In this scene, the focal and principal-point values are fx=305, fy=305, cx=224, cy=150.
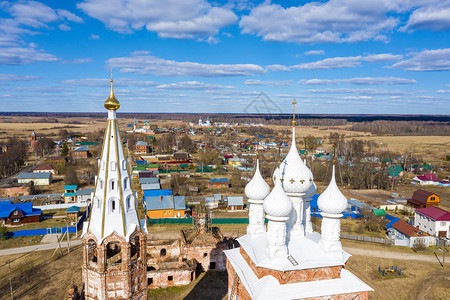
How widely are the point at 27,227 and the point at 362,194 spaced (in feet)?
146

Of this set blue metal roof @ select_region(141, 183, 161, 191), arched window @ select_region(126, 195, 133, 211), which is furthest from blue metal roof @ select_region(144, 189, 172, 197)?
arched window @ select_region(126, 195, 133, 211)

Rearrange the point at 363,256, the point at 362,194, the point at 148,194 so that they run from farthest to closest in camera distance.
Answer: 1. the point at 362,194
2. the point at 148,194
3. the point at 363,256

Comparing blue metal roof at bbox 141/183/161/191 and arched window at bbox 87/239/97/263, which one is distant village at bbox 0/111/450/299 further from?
arched window at bbox 87/239/97/263

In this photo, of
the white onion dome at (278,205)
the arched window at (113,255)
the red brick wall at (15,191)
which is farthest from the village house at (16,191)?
the white onion dome at (278,205)

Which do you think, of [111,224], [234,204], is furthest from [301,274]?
[234,204]

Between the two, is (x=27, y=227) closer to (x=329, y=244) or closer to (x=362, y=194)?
(x=329, y=244)

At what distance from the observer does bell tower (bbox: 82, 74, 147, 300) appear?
10.2 metres

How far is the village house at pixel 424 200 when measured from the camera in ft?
125

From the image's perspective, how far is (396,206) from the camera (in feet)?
129

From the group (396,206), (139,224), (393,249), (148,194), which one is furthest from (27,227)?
(396,206)

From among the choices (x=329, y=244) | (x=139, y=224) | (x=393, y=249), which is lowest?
(x=393, y=249)

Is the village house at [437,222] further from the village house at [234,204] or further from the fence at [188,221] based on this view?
the village house at [234,204]

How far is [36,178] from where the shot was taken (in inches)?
1870

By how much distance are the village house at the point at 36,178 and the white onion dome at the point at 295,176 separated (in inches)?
1837
